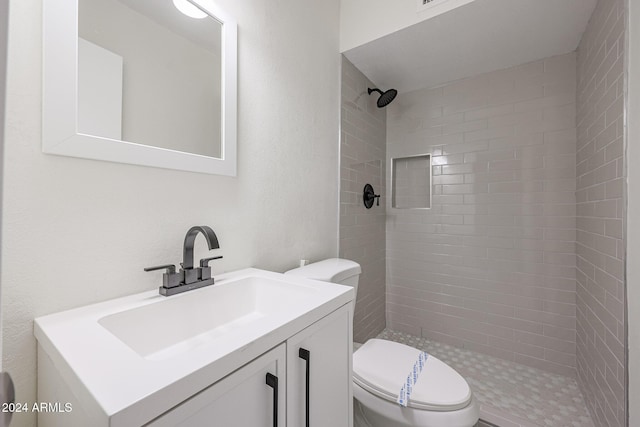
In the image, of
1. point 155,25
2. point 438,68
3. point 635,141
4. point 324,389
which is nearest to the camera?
point 324,389

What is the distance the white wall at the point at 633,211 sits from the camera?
3.48ft

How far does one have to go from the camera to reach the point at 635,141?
1085mm

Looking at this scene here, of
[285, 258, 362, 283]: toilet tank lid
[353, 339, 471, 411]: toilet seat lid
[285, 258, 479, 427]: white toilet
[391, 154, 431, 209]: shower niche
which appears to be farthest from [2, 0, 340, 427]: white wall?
[391, 154, 431, 209]: shower niche

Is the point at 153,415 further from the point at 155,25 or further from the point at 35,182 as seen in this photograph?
the point at 155,25

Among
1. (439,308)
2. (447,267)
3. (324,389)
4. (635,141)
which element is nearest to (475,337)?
(439,308)

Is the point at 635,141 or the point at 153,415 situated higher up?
the point at 635,141

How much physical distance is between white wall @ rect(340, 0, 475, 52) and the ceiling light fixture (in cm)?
107

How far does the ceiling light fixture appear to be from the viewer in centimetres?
101

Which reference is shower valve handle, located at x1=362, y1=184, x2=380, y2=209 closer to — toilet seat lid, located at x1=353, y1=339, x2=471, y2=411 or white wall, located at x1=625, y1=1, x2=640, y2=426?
toilet seat lid, located at x1=353, y1=339, x2=471, y2=411

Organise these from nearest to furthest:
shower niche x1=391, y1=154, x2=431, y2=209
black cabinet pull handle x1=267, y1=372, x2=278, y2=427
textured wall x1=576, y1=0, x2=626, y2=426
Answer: black cabinet pull handle x1=267, y1=372, x2=278, y2=427 < textured wall x1=576, y1=0, x2=626, y2=426 < shower niche x1=391, y1=154, x2=431, y2=209

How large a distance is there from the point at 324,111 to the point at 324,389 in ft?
4.76

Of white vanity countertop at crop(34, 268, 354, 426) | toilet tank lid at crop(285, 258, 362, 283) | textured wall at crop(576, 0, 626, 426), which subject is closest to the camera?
white vanity countertop at crop(34, 268, 354, 426)

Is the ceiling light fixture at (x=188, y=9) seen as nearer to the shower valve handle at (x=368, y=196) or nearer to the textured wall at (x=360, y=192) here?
the textured wall at (x=360, y=192)

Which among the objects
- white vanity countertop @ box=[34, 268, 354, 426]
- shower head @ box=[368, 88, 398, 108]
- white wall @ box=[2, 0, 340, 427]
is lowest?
white vanity countertop @ box=[34, 268, 354, 426]
